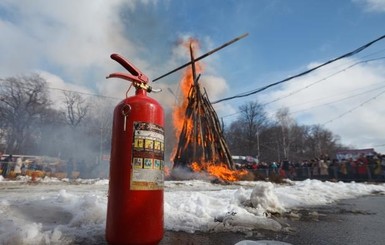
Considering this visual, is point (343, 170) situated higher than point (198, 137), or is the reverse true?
point (198, 137)

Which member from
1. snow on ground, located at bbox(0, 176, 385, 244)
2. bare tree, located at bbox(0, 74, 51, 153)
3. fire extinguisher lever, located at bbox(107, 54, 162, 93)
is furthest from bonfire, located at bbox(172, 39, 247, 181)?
bare tree, located at bbox(0, 74, 51, 153)

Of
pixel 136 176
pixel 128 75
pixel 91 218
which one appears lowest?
pixel 91 218

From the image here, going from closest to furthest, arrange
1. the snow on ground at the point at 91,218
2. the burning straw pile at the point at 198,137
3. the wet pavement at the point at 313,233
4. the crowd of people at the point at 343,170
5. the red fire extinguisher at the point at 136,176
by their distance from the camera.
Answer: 1. the red fire extinguisher at the point at 136,176
2. the snow on ground at the point at 91,218
3. the wet pavement at the point at 313,233
4. the burning straw pile at the point at 198,137
5. the crowd of people at the point at 343,170

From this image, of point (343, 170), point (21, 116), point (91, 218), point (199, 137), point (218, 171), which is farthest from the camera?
point (21, 116)

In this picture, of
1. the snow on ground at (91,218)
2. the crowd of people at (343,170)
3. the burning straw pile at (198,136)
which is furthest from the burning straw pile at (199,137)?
the snow on ground at (91,218)

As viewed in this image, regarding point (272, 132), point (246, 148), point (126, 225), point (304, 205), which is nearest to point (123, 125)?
point (126, 225)

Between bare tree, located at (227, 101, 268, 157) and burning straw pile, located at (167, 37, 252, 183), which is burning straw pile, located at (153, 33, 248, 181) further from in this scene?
bare tree, located at (227, 101, 268, 157)

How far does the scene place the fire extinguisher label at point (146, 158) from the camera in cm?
245

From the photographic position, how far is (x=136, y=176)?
2436 mm

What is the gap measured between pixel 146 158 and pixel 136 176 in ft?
0.59

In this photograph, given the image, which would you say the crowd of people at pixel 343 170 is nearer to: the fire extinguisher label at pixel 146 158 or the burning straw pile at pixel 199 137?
the burning straw pile at pixel 199 137

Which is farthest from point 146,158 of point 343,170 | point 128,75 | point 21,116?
point 21,116

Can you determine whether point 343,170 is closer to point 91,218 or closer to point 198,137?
point 198,137

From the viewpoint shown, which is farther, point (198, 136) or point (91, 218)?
point (198, 136)
